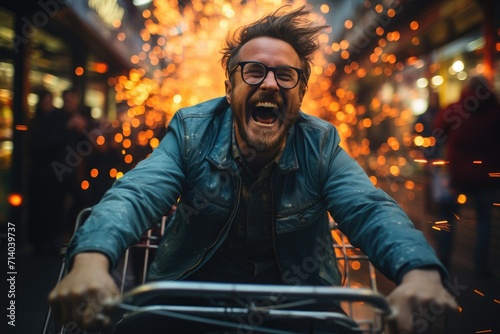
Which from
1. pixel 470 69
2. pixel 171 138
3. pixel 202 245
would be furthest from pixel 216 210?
pixel 470 69

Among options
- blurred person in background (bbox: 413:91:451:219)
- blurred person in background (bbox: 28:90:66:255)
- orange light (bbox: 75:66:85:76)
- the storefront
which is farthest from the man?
orange light (bbox: 75:66:85:76)

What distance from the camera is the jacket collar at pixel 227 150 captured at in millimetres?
2502

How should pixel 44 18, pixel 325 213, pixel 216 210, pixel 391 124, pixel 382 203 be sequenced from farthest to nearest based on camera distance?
pixel 391 124, pixel 44 18, pixel 325 213, pixel 216 210, pixel 382 203

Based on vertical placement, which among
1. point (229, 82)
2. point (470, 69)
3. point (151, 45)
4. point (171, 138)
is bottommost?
point (171, 138)

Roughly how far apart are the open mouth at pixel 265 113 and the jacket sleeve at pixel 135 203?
1.27 ft

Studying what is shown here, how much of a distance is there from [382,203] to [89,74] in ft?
37.5

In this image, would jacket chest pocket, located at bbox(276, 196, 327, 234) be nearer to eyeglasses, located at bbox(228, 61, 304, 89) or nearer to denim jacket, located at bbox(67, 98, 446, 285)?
denim jacket, located at bbox(67, 98, 446, 285)

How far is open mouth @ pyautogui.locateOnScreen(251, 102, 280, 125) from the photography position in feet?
8.11

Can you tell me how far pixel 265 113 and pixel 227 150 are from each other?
0.87 feet

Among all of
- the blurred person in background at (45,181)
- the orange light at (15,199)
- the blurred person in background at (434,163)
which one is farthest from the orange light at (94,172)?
the blurred person in background at (434,163)

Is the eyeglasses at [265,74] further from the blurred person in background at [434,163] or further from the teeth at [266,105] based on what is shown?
the blurred person in background at [434,163]

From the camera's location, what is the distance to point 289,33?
261 cm

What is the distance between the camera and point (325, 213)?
2.67m

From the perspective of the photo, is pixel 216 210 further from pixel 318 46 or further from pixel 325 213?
pixel 318 46
